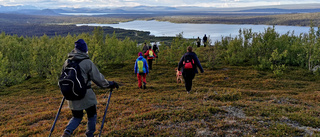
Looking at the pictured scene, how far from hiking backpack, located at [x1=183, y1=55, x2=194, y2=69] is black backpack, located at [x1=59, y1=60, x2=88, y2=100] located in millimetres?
7452

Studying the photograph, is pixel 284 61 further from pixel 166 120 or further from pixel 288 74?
pixel 166 120

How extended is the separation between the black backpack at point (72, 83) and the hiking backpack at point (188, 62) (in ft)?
24.4

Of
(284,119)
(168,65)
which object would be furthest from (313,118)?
(168,65)

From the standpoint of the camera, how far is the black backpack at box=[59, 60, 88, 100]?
499cm

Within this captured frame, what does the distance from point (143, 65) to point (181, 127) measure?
8.24 m

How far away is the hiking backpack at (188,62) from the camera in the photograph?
11719 millimetres

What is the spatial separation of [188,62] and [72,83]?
7805 mm

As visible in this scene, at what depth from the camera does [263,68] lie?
2770cm

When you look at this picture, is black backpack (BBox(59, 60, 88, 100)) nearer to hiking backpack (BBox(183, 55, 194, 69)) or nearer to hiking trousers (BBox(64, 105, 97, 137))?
hiking trousers (BBox(64, 105, 97, 137))

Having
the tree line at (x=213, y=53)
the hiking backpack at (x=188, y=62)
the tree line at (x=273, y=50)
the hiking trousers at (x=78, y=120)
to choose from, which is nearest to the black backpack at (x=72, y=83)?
the hiking trousers at (x=78, y=120)

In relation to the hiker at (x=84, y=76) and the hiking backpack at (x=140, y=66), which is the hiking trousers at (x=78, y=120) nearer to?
the hiker at (x=84, y=76)

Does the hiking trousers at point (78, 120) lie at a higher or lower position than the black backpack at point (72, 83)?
lower

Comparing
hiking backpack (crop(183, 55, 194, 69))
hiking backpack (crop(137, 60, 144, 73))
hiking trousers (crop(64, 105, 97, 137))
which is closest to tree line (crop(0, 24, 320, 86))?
hiking backpack (crop(137, 60, 144, 73))

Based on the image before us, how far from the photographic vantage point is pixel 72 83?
4980mm
